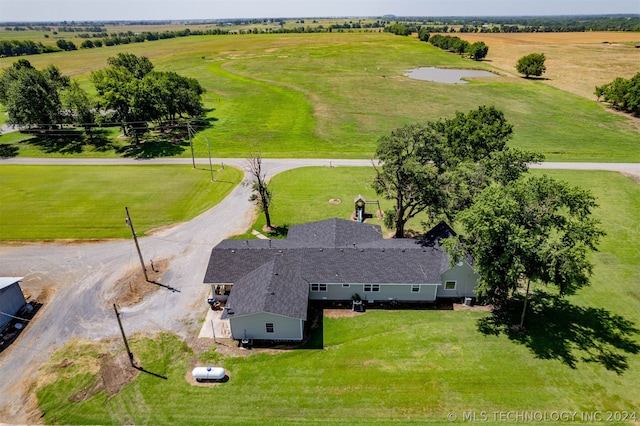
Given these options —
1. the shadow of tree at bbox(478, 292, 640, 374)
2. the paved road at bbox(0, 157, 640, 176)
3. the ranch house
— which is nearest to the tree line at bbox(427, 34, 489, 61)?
the paved road at bbox(0, 157, 640, 176)

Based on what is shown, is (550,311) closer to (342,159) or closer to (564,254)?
(564,254)

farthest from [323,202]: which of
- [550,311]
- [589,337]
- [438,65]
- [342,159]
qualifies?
[438,65]

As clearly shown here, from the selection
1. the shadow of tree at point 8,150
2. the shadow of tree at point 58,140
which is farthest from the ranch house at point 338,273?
the shadow of tree at point 8,150

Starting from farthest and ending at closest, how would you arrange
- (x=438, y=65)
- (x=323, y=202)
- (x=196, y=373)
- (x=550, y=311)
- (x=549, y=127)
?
1. (x=438, y=65)
2. (x=549, y=127)
3. (x=323, y=202)
4. (x=550, y=311)
5. (x=196, y=373)

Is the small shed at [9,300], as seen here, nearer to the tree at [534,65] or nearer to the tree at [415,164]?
the tree at [415,164]

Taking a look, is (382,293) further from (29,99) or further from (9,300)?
(29,99)

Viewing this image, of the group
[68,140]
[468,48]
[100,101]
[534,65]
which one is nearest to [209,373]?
[100,101]

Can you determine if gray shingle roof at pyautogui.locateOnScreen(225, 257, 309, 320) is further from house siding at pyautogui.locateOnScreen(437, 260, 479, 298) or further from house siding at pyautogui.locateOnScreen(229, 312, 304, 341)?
house siding at pyautogui.locateOnScreen(437, 260, 479, 298)
